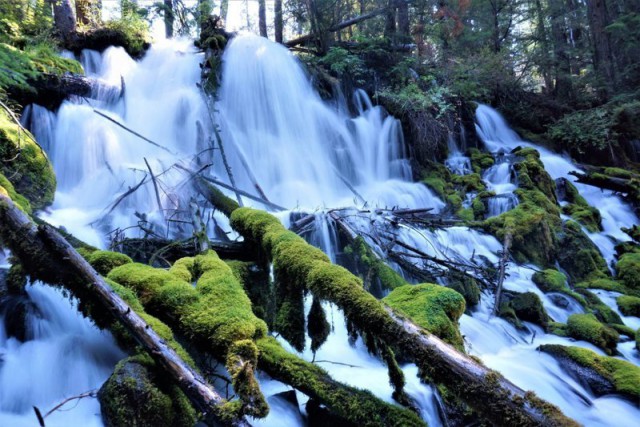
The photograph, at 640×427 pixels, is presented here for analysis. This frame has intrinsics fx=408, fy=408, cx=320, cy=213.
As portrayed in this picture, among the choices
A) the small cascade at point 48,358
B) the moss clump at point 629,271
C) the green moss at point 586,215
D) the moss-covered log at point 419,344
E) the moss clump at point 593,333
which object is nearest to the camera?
the moss-covered log at point 419,344

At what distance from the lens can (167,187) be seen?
22.8ft

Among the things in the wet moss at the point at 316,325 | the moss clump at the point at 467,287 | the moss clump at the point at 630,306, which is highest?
the wet moss at the point at 316,325

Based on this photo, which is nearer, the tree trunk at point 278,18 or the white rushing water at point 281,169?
the white rushing water at point 281,169

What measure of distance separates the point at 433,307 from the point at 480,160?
440 inches

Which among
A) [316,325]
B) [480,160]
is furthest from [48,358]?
[480,160]

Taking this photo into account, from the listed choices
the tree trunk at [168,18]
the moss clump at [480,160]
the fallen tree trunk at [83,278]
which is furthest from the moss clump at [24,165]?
the tree trunk at [168,18]

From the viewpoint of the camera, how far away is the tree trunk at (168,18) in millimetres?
17578

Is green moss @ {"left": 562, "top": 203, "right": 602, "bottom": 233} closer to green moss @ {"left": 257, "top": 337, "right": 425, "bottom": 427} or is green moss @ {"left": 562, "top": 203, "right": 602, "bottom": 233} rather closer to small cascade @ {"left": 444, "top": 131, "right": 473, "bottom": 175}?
small cascade @ {"left": 444, "top": 131, "right": 473, "bottom": 175}

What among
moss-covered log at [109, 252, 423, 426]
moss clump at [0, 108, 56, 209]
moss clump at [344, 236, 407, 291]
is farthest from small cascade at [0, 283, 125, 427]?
moss clump at [0, 108, 56, 209]

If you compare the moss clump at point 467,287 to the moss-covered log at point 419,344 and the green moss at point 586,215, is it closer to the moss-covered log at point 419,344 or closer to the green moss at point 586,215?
the moss-covered log at point 419,344

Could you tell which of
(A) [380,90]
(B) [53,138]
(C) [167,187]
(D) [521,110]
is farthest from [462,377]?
(D) [521,110]

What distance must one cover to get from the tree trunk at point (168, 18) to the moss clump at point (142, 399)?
1837cm

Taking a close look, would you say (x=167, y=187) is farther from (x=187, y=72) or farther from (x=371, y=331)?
(x=187, y=72)

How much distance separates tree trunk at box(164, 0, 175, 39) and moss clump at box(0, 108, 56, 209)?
13.7 metres
